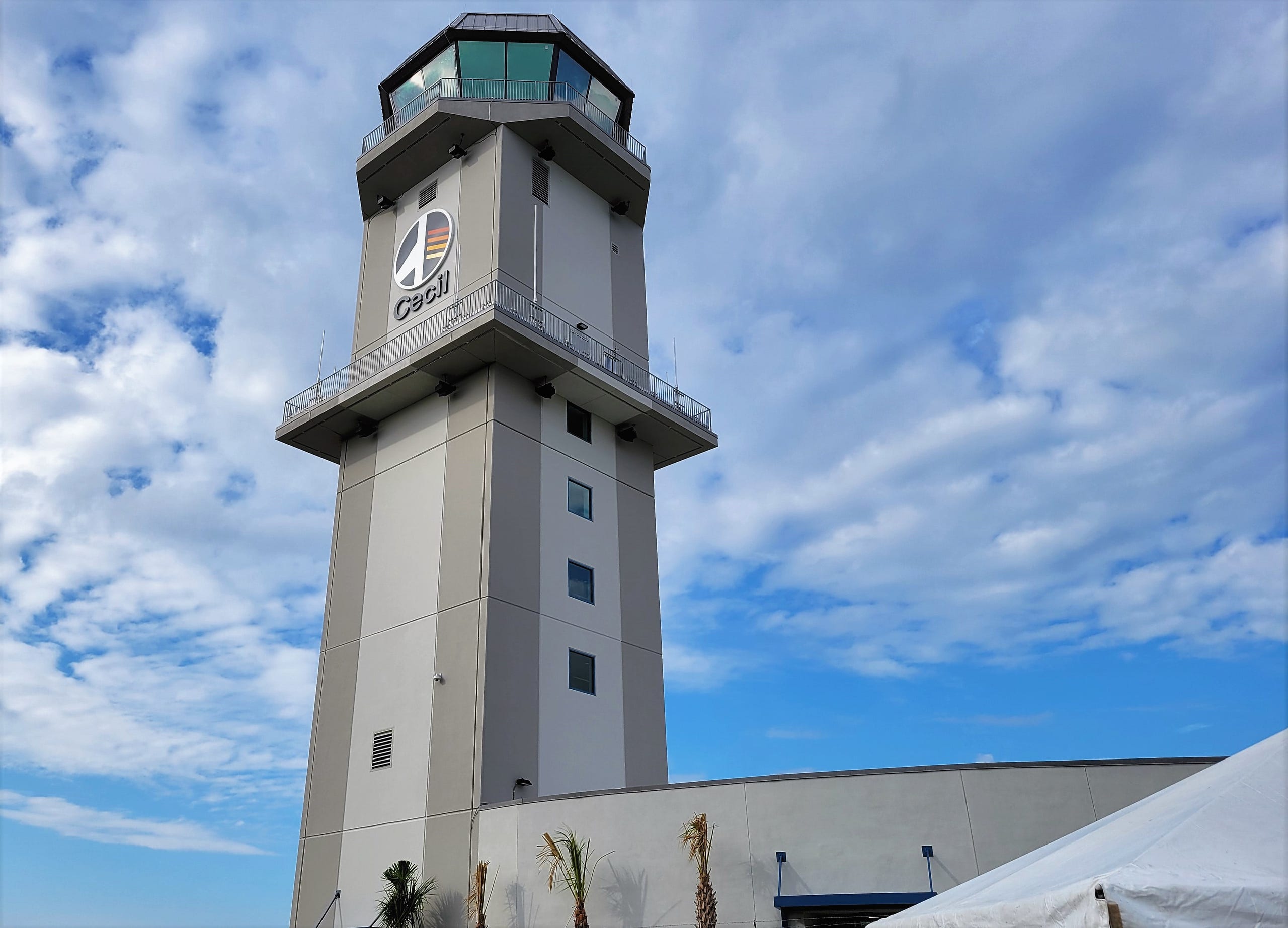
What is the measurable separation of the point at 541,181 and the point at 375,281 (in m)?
6.47

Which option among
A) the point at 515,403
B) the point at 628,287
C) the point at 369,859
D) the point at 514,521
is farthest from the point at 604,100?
the point at 369,859

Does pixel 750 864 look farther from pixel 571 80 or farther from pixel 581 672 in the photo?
pixel 571 80

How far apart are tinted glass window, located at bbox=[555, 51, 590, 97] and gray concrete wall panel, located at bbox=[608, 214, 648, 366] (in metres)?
4.79

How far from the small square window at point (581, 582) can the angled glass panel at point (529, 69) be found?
1654 centimetres

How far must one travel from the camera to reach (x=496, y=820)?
2191 cm

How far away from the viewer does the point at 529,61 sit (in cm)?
3478

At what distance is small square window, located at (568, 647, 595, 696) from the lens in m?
25.9

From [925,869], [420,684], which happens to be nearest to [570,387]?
[420,684]

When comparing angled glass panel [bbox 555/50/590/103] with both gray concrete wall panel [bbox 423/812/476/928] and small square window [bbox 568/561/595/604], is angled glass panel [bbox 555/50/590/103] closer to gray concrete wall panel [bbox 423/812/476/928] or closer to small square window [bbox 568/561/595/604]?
small square window [bbox 568/561/595/604]

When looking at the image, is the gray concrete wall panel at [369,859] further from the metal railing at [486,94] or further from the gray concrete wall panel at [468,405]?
the metal railing at [486,94]

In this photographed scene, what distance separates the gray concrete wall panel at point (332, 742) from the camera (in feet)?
84.3

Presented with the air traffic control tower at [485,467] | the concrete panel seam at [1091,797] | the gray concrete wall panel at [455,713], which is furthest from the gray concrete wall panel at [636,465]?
the concrete panel seam at [1091,797]

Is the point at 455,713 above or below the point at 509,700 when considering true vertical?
below

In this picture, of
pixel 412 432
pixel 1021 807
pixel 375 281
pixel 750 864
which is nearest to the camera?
pixel 1021 807
